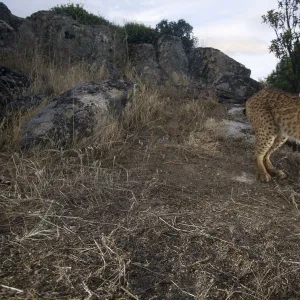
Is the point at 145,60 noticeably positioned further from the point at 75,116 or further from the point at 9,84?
the point at 75,116

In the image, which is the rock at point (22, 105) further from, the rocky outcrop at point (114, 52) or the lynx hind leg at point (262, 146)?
the lynx hind leg at point (262, 146)

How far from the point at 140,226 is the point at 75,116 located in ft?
8.68

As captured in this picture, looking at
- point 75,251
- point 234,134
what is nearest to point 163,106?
point 234,134

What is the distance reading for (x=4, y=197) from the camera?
138 inches

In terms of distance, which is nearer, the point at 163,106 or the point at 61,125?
the point at 61,125

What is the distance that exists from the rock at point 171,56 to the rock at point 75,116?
653 centimetres

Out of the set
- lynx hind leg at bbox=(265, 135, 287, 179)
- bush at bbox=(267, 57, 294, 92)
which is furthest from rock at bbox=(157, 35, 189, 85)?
lynx hind leg at bbox=(265, 135, 287, 179)

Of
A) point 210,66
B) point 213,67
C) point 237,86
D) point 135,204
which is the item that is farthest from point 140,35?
point 135,204

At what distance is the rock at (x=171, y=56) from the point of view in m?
12.6

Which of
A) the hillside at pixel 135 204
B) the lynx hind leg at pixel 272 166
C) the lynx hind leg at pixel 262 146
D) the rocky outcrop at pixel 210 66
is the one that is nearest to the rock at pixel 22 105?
the hillside at pixel 135 204

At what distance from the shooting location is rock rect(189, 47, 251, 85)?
12570 mm

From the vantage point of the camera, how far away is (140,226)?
314cm

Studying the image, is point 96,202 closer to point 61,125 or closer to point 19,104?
point 61,125

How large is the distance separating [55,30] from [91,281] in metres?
10.6
